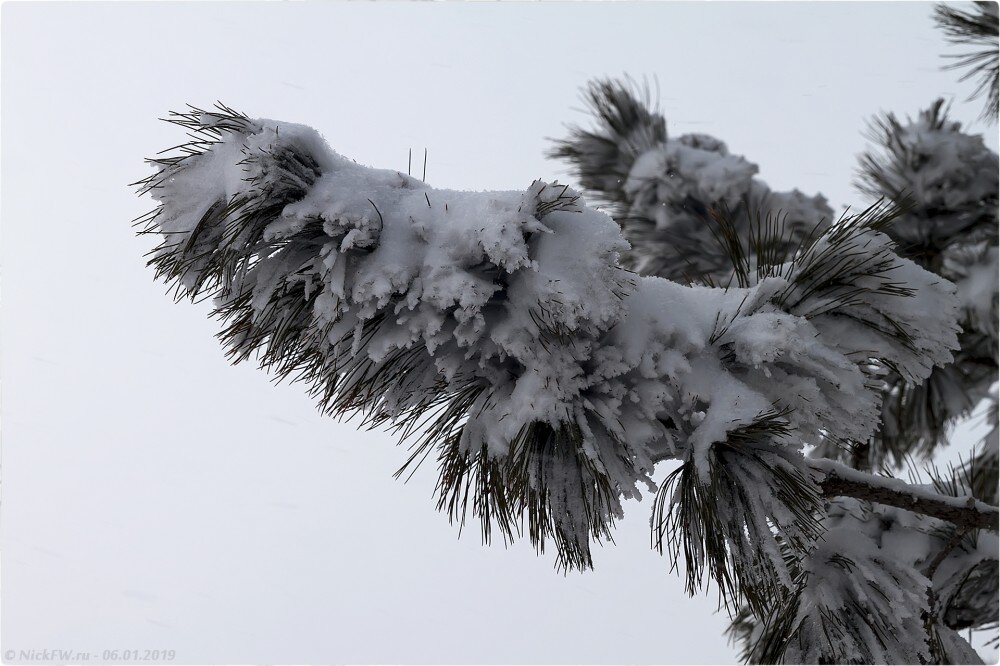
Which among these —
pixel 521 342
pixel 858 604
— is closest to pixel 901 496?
pixel 858 604

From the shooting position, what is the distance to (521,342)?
1395 millimetres

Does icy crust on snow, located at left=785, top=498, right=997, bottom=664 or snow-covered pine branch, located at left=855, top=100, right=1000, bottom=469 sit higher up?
snow-covered pine branch, located at left=855, top=100, right=1000, bottom=469

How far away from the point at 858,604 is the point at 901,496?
0.95 feet

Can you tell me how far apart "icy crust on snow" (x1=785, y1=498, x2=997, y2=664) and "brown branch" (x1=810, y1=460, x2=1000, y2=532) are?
0.21 ft

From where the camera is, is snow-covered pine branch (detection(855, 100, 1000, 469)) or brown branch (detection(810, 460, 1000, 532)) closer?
brown branch (detection(810, 460, 1000, 532))

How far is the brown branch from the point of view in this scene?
1.89 meters

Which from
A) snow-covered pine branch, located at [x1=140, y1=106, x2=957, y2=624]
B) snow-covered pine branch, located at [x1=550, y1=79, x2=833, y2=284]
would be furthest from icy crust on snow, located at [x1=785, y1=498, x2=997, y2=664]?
snow-covered pine branch, located at [x1=550, y1=79, x2=833, y2=284]

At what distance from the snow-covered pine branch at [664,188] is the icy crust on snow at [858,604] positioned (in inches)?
71.8

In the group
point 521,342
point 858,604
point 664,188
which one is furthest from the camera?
point 664,188

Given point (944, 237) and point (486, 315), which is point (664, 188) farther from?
point (486, 315)

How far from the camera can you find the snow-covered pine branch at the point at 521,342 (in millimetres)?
1385

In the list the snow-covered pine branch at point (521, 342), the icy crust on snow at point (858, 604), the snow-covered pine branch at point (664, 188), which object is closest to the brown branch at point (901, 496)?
the icy crust on snow at point (858, 604)

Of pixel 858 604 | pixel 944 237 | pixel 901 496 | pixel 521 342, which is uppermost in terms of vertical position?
pixel 944 237

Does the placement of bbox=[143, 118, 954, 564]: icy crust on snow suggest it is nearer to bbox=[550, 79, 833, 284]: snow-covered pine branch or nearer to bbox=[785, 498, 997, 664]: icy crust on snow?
bbox=[785, 498, 997, 664]: icy crust on snow
